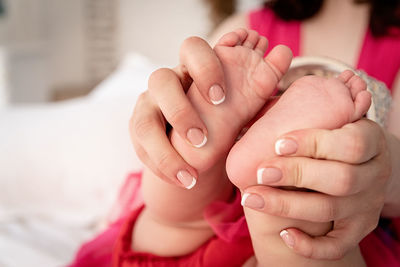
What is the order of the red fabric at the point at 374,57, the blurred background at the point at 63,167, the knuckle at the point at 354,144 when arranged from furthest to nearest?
1. the blurred background at the point at 63,167
2. the red fabric at the point at 374,57
3. the knuckle at the point at 354,144

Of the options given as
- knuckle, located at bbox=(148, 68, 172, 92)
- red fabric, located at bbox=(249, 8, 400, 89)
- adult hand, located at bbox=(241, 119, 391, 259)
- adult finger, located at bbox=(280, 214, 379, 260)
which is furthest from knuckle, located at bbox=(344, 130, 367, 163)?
red fabric, located at bbox=(249, 8, 400, 89)

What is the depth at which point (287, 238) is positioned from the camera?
41cm

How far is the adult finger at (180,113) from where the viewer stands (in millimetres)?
419

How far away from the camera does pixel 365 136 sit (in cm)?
38

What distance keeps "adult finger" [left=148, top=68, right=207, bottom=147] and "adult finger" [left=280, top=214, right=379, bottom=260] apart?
142 mm

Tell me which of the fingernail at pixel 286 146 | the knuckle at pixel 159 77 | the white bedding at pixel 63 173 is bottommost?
the white bedding at pixel 63 173

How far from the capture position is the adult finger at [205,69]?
0.42 metres

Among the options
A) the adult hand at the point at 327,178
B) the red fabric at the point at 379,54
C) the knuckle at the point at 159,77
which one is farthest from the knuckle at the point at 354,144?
the red fabric at the point at 379,54

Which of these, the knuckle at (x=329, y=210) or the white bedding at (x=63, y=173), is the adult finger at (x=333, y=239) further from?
the white bedding at (x=63, y=173)

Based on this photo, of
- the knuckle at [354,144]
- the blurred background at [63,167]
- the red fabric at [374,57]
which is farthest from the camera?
the blurred background at [63,167]

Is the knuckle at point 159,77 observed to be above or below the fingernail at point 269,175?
above

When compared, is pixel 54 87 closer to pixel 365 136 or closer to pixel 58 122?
pixel 58 122

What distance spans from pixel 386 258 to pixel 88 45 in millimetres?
2582

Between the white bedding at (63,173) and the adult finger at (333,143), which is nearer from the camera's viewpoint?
the adult finger at (333,143)
